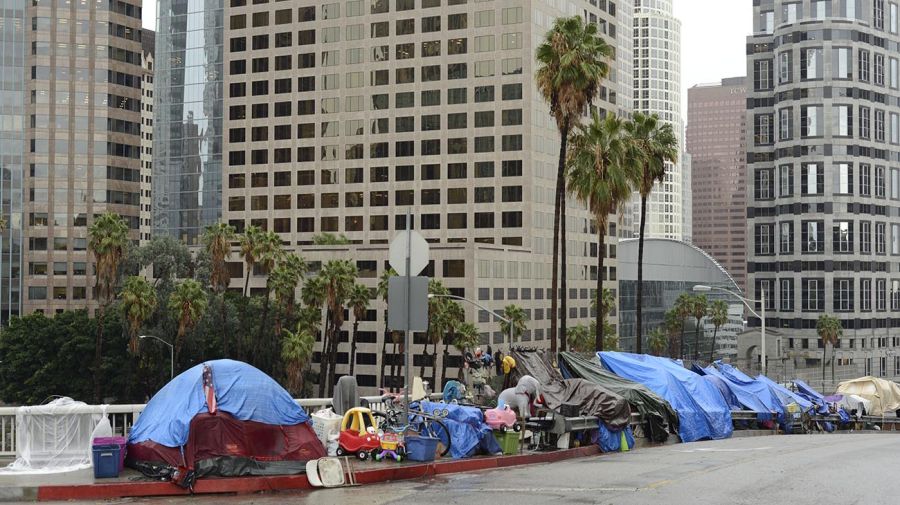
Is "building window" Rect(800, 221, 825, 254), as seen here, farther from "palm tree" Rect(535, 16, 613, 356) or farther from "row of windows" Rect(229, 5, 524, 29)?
"palm tree" Rect(535, 16, 613, 356)

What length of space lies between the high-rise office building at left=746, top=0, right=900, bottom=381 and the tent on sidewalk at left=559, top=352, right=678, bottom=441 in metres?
105

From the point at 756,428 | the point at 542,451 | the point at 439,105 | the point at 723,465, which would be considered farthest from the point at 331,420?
the point at 439,105

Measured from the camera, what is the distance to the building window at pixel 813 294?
129 metres

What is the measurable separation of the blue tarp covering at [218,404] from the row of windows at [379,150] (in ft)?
317

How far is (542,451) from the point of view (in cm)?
2039

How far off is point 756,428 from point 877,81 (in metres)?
111

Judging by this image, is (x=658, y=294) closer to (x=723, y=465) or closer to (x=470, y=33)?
(x=470, y=33)

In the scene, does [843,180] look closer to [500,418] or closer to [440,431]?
[500,418]

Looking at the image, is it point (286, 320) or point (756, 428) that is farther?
point (286, 320)

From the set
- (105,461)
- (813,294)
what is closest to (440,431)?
(105,461)

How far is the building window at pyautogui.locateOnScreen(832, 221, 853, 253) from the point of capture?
128375 mm

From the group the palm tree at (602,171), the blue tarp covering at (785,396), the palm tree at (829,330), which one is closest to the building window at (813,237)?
the palm tree at (829,330)

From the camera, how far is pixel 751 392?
113 feet

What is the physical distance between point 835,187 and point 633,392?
114146 millimetres
